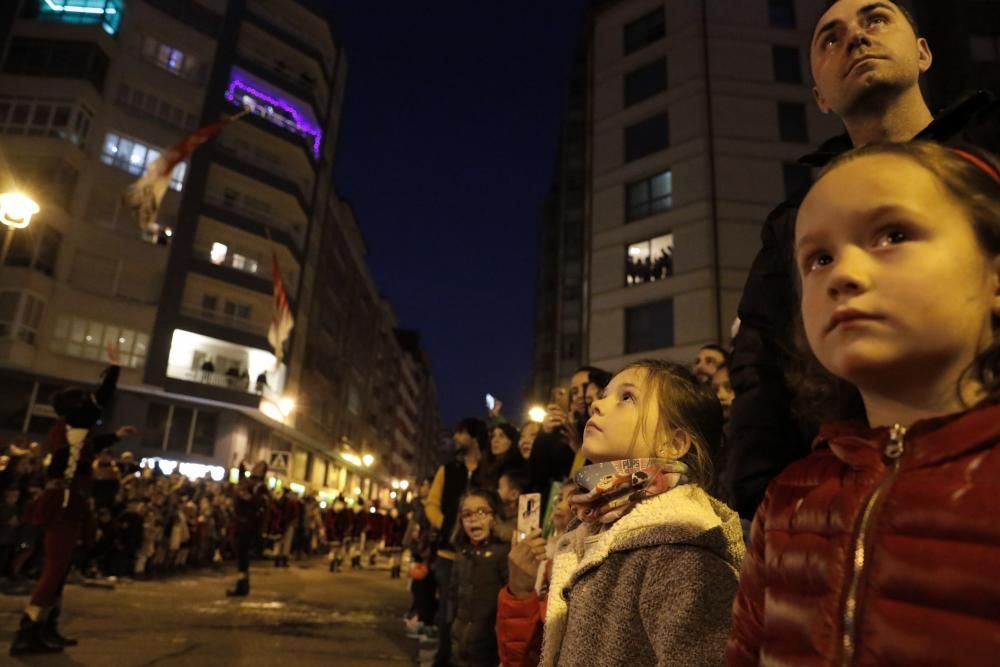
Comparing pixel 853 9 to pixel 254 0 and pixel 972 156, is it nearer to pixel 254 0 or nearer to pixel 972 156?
pixel 972 156

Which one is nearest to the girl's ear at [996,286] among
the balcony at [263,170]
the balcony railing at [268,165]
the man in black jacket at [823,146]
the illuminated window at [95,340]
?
the man in black jacket at [823,146]

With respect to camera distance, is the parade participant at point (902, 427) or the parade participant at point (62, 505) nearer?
the parade participant at point (902, 427)

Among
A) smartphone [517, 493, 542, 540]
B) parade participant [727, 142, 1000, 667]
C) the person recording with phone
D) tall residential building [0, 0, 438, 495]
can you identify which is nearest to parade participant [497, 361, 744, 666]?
smartphone [517, 493, 542, 540]

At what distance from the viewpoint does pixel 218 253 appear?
32688mm

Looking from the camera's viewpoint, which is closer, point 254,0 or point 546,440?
point 546,440

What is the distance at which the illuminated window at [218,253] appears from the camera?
32.3 metres

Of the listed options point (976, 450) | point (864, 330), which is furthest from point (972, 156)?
point (976, 450)

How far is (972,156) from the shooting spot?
1.17 metres

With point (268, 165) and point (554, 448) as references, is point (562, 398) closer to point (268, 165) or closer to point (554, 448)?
point (554, 448)

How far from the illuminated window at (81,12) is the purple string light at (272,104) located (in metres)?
5.74

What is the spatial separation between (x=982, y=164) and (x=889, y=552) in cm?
70

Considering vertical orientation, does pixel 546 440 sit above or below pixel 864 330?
above

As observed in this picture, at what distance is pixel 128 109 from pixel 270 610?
28422mm

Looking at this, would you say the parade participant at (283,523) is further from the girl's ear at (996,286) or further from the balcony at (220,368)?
the girl's ear at (996,286)
